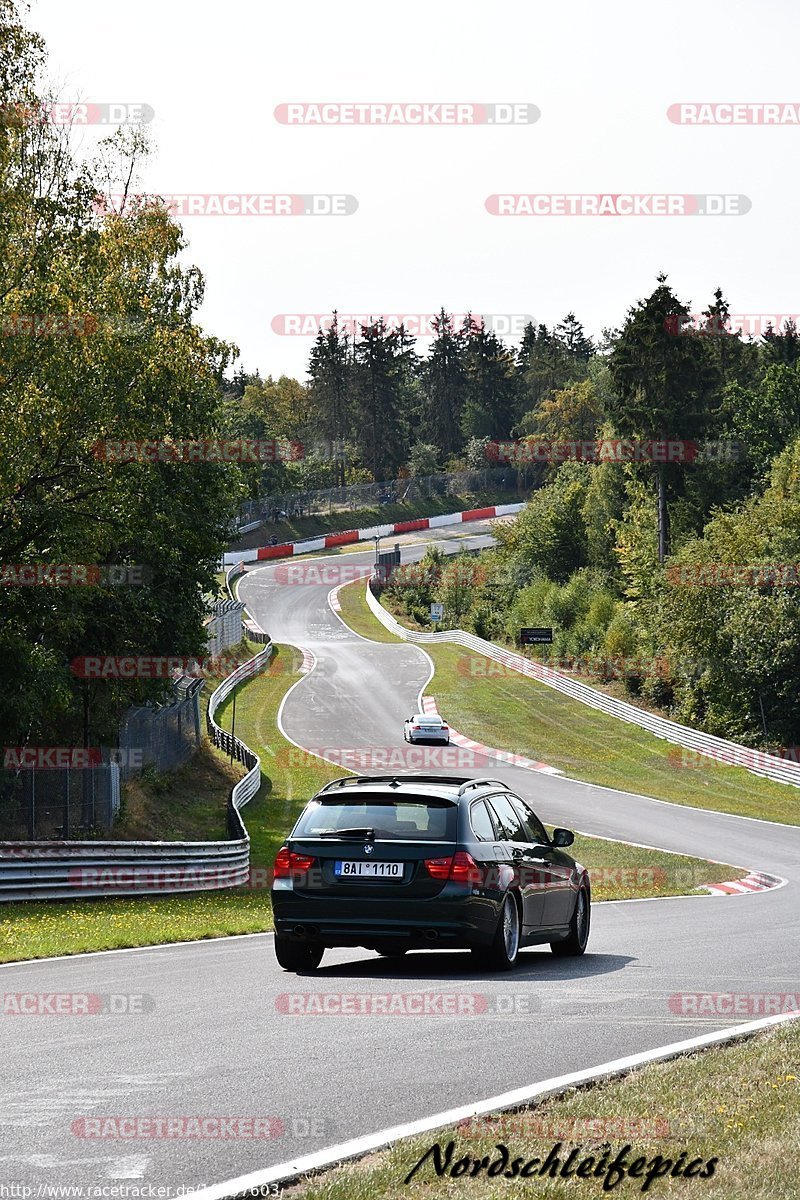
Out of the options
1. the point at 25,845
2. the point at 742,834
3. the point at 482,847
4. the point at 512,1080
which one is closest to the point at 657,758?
the point at 742,834

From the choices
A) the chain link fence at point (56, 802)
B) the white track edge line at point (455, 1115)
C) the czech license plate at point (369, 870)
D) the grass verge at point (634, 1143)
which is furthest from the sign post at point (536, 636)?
the grass verge at point (634, 1143)

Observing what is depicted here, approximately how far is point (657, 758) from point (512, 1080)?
48.6 metres

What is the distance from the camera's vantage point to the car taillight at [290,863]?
11.6m

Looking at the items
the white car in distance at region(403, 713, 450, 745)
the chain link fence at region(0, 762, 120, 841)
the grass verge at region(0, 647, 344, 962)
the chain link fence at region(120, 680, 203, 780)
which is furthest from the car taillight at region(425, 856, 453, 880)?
the white car in distance at region(403, 713, 450, 745)

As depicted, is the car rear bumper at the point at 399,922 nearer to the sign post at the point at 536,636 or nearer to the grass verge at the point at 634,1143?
the grass verge at the point at 634,1143

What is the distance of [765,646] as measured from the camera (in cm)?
6022

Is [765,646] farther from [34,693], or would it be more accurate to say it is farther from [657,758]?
[34,693]

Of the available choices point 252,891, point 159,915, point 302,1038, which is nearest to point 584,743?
point 252,891

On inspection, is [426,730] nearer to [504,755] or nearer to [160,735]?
[504,755]

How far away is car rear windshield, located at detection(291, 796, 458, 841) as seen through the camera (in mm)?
11539

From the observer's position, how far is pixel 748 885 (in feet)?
90.5

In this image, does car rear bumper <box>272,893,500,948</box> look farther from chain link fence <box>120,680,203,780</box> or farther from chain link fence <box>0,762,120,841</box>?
chain link fence <box>120,680,203,780</box>

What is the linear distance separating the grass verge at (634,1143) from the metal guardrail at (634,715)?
45176mm

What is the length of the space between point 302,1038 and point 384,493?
124386 mm
